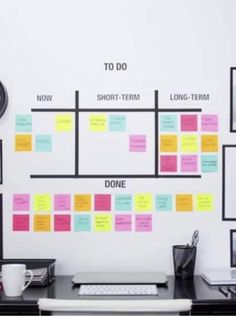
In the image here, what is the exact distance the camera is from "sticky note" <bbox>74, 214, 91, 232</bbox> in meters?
2.37

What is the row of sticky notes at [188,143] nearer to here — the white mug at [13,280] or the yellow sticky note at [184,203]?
the yellow sticky note at [184,203]

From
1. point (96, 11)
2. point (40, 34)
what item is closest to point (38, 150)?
point (40, 34)

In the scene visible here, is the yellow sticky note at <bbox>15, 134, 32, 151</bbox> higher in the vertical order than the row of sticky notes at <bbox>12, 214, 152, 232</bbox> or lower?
higher

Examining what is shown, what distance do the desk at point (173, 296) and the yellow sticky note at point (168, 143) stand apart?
0.62 meters

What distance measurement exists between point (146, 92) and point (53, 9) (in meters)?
0.59

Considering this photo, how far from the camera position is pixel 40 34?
238cm

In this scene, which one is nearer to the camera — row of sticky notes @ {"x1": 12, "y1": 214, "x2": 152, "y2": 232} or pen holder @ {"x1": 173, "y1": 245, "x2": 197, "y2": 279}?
pen holder @ {"x1": 173, "y1": 245, "x2": 197, "y2": 279}

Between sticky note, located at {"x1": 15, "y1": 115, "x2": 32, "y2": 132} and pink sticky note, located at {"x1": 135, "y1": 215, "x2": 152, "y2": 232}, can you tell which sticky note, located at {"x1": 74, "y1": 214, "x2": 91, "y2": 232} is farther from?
sticky note, located at {"x1": 15, "y1": 115, "x2": 32, "y2": 132}

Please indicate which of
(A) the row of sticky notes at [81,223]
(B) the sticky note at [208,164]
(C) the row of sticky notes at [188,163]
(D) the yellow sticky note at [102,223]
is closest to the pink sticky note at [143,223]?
(A) the row of sticky notes at [81,223]

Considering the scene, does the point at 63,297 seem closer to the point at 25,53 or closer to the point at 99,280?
the point at 99,280

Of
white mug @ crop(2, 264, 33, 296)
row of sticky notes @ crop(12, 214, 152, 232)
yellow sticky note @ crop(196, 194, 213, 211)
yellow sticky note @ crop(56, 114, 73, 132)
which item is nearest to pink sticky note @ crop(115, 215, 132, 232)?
row of sticky notes @ crop(12, 214, 152, 232)

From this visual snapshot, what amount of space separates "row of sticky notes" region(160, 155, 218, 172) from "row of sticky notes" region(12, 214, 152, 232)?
0.82 ft

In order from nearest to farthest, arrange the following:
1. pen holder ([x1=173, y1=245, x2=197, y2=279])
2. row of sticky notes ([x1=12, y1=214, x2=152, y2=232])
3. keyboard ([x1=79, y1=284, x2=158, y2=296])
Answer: keyboard ([x1=79, y1=284, x2=158, y2=296]), pen holder ([x1=173, y1=245, x2=197, y2=279]), row of sticky notes ([x1=12, y1=214, x2=152, y2=232])

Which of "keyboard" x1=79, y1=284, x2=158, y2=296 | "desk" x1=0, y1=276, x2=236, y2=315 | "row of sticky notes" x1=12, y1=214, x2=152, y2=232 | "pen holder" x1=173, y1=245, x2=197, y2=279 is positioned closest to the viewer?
"desk" x1=0, y1=276, x2=236, y2=315
